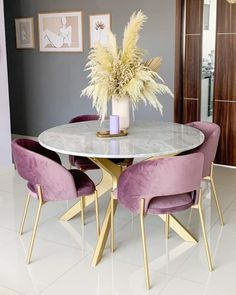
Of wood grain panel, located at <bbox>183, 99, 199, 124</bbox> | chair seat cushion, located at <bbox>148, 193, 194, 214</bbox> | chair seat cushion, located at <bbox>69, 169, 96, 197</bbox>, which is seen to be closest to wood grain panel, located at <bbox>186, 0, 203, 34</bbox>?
wood grain panel, located at <bbox>183, 99, 199, 124</bbox>

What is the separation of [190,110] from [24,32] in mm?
2757

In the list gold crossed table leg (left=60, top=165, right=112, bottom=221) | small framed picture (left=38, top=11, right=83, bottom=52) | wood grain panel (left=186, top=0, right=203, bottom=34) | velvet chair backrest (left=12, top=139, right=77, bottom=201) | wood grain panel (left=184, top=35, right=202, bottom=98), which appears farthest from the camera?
small framed picture (left=38, top=11, right=83, bottom=52)

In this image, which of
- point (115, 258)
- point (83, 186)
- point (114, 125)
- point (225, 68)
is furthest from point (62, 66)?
point (115, 258)

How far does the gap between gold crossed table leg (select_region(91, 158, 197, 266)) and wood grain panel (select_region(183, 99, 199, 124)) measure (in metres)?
2.16

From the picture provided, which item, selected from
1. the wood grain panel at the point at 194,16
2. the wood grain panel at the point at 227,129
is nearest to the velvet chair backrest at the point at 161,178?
the wood grain panel at the point at 227,129

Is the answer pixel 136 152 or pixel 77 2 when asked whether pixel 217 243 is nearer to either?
pixel 136 152

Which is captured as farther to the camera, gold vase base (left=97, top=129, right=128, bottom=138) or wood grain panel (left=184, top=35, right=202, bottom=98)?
wood grain panel (left=184, top=35, right=202, bottom=98)

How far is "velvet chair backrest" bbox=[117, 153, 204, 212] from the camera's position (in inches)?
95.2

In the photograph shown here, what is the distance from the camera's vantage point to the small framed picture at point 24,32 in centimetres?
588

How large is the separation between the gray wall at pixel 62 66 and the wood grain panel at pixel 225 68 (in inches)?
21.9

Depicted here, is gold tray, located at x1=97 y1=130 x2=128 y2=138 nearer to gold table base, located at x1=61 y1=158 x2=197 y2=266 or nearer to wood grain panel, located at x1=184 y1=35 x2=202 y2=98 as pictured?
gold table base, located at x1=61 y1=158 x2=197 y2=266

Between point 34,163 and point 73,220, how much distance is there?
37.1 inches

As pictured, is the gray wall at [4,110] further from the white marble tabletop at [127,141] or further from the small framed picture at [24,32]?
the white marble tabletop at [127,141]

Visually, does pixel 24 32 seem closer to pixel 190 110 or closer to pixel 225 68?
pixel 190 110
